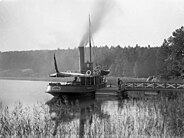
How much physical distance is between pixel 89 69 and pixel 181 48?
18.7 meters

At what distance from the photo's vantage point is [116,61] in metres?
125

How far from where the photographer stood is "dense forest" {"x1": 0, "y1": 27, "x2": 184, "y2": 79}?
173 ft

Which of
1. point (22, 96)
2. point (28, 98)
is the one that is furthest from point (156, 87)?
point (22, 96)

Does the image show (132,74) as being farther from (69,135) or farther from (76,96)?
(69,135)

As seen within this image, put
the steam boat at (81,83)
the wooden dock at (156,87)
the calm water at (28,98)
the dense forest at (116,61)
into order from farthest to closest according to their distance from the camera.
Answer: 1. the dense forest at (116,61)
2. the wooden dock at (156,87)
3. the steam boat at (81,83)
4. the calm water at (28,98)

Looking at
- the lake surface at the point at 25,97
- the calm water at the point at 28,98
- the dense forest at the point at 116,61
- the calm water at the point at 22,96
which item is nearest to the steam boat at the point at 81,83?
the calm water at the point at 28,98

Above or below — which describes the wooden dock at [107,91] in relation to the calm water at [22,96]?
above

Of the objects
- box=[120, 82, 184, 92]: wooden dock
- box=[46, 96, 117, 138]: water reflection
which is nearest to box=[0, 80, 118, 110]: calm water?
box=[46, 96, 117, 138]: water reflection

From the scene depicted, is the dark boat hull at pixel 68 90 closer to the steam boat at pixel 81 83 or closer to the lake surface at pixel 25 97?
the steam boat at pixel 81 83

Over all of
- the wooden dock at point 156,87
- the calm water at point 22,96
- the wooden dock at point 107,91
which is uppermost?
the wooden dock at point 156,87

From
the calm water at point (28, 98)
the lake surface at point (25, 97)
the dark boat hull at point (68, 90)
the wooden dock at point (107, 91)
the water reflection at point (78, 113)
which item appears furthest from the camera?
the wooden dock at point (107, 91)

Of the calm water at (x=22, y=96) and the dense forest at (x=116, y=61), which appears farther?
the dense forest at (x=116, y=61)

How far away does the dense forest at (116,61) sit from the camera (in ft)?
173

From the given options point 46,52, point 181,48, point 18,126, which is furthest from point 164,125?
point 46,52
